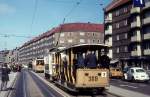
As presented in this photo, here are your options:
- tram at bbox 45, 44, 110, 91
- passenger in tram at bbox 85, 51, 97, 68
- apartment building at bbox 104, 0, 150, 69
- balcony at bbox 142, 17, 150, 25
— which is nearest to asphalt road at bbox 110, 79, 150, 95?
tram at bbox 45, 44, 110, 91

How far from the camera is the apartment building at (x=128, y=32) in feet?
226

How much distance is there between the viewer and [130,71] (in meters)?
42.1

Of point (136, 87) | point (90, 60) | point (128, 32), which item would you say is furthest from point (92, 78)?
point (128, 32)

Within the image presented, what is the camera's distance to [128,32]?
7725cm

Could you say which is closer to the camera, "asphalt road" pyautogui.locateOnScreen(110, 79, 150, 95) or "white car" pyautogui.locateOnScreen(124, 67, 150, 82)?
"asphalt road" pyautogui.locateOnScreen(110, 79, 150, 95)

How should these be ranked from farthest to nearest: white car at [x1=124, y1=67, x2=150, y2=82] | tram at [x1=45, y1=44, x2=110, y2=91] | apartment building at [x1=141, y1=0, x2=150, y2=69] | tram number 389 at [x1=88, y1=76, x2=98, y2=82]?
apartment building at [x1=141, y1=0, x2=150, y2=69]
white car at [x1=124, y1=67, x2=150, y2=82]
tram number 389 at [x1=88, y1=76, x2=98, y2=82]
tram at [x1=45, y1=44, x2=110, y2=91]

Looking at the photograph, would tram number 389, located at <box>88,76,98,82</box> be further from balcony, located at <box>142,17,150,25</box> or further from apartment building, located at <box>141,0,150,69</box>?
balcony, located at <box>142,17,150,25</box>

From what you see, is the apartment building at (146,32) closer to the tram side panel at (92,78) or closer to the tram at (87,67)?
the tram at (87,67)

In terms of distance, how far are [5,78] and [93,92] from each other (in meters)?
6.06

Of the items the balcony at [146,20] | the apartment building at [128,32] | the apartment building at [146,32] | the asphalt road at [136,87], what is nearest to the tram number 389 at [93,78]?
the asphalt road at [136,87]

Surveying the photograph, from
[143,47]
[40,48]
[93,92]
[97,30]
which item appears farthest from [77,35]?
[93,92]

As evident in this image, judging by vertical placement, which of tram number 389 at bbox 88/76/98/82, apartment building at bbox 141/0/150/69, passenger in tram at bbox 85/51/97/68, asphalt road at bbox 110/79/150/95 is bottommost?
asphalt road at bbox 110/79/150/95

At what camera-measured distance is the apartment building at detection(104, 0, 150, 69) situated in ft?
226

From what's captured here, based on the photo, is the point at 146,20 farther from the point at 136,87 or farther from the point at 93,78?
the point at 93,78
